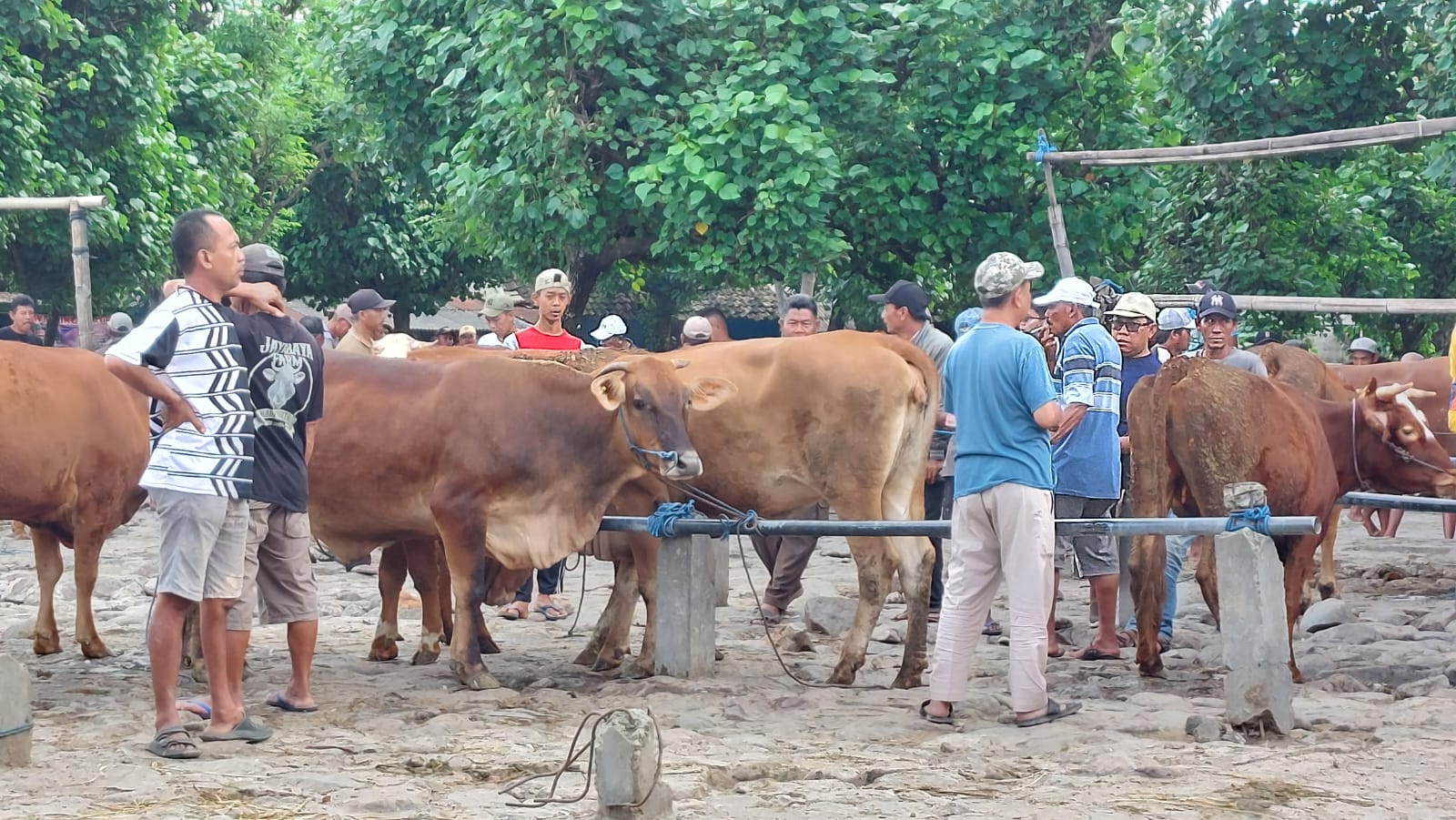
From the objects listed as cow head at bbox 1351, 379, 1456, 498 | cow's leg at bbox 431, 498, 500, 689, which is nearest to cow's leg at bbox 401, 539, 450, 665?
cow's leg at bbox 431, 498, 500, 689

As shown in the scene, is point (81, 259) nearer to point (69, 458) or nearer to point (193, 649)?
point (69, 458)

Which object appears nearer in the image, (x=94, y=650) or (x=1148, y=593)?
(x=1148, y=593)

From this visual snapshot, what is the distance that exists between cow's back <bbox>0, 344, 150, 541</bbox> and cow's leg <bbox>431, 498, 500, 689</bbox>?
6.25 feet

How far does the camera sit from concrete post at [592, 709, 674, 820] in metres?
5.05

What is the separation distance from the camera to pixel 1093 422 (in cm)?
843

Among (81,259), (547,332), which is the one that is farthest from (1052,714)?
(81,259)

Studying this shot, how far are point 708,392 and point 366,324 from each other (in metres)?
3.89

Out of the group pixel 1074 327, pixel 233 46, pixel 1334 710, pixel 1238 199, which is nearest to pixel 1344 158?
pixel 1238 199

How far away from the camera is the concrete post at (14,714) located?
589 cm

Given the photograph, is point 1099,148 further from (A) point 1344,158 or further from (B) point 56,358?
(B) point 56,358

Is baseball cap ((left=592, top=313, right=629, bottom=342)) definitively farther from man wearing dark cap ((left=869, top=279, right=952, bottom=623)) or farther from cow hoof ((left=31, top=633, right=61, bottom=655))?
cow hoof ((left=31, top=633, right=61, bottom=655))

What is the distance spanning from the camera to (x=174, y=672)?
6.30 meters

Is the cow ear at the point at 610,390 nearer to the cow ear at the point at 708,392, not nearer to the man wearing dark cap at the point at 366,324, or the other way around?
the cow ear at the point at 708,392

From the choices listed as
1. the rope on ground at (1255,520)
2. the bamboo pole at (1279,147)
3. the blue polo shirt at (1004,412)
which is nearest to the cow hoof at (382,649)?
the blue polo shirt at (1004,412)
